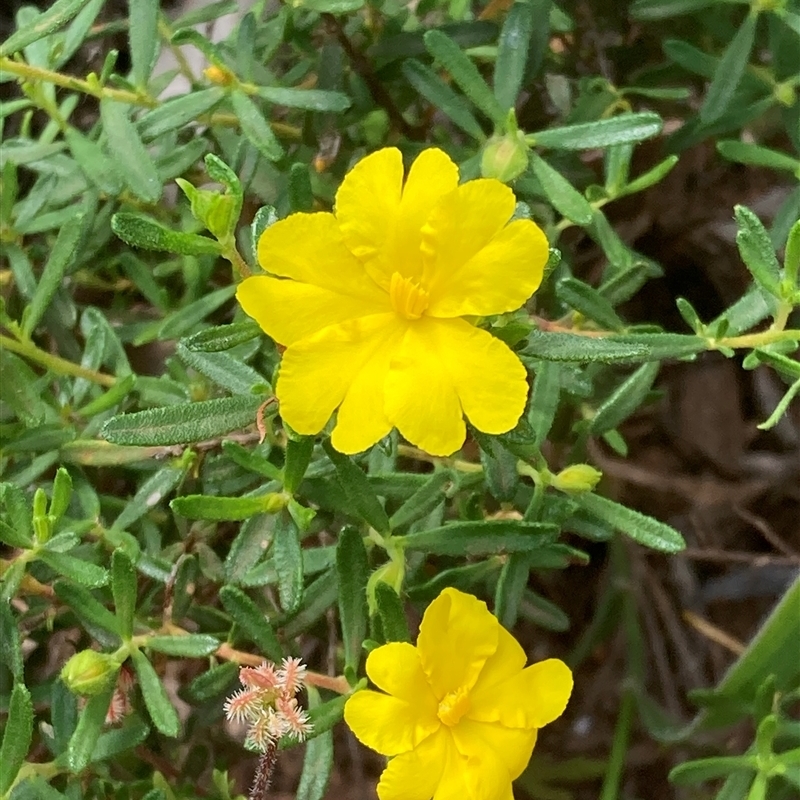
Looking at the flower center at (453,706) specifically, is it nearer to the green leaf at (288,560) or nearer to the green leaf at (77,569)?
the green leaf at (288,560)

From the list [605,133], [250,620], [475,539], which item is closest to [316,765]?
[250,620]

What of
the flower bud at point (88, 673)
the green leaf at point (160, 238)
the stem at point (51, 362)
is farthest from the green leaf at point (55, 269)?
the flower bud at point (88, 673)

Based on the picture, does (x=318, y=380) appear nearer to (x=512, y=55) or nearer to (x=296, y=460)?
(x=296, y=460)

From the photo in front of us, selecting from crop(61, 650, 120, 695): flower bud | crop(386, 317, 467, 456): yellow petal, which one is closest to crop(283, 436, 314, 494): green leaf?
crop(386, 317, 467, 456): yellow petal

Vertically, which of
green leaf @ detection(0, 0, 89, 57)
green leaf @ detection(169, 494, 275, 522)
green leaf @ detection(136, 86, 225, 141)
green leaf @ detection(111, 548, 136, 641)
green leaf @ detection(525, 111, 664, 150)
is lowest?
green leaf @ detection(111, 548, 136, 641)

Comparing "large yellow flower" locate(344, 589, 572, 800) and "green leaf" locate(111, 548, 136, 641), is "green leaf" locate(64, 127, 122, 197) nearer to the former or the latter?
"green leaf" locate(111, 548, 136, 641)

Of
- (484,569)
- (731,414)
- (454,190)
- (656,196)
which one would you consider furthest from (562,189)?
(731,414)
